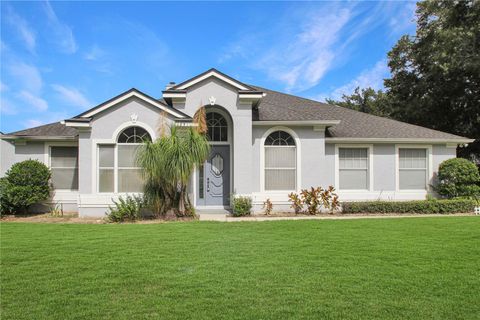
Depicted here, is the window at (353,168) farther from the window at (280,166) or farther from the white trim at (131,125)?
the white trim at (131,125)

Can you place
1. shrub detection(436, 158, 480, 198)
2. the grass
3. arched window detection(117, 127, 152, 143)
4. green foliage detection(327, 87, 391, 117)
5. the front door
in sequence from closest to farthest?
the grass, arched window detection(117, 127, 152, 143), the front door, shrub detection(436, 158, 480, 198), green foliage detection(327, 87, 391, 117)

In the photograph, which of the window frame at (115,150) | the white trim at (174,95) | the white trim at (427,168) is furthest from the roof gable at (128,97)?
the white trim at (427,168)

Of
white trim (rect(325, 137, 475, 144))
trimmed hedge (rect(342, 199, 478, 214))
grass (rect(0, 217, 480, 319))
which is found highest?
white trim (rect(325, 137, 475, 144))

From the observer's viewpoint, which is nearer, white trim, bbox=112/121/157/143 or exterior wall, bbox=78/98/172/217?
exterior wall, bbox=78/98/172/217

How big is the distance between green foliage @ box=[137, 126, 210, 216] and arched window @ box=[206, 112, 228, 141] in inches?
81.3

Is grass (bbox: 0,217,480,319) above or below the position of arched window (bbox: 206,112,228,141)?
below

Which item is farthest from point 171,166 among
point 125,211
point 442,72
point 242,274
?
point 442,72

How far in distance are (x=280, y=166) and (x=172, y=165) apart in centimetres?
469

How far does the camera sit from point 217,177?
1439cm

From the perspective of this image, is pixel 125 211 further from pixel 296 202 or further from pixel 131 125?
pixel 296 202

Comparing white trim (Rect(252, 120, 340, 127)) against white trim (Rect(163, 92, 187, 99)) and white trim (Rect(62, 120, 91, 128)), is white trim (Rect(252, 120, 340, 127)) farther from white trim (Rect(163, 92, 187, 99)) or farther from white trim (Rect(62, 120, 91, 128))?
white trim (Rect(62, 120, 91, 128))

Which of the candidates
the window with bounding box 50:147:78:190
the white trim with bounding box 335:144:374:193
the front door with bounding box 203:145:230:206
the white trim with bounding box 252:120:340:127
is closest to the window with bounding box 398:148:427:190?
the white trim with bounding box 335:144:374:193

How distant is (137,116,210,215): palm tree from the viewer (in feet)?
38.3

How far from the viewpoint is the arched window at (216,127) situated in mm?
14586
